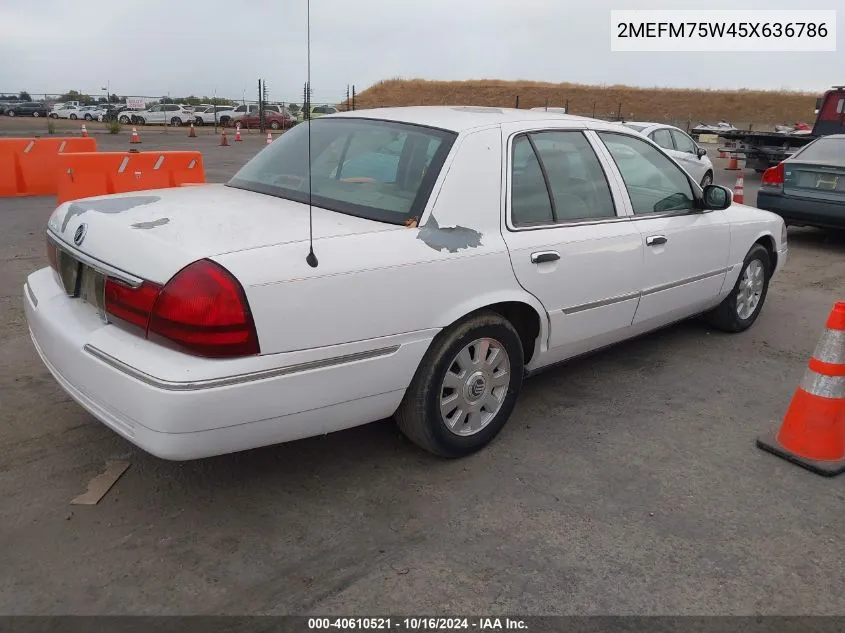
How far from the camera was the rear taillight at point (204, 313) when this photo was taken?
8.31 feet

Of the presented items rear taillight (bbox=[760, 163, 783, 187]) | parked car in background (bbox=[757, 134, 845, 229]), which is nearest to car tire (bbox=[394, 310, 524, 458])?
parked car in background (bbox=[757, 134, 845, 229])

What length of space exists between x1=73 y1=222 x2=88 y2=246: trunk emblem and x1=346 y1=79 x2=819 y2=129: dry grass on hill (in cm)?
6568

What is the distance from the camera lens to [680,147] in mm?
13820

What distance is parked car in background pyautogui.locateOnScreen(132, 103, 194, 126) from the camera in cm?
3978

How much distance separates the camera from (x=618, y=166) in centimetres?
421

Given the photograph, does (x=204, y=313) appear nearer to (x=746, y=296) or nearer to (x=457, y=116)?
(x=457, y=116)

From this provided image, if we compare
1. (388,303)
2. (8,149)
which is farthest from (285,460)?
(8,149)

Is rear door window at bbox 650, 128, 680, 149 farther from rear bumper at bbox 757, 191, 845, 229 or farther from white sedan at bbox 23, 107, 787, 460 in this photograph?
white sedan at bbox 23, 107, 787, 460

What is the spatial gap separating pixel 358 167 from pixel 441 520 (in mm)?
1744

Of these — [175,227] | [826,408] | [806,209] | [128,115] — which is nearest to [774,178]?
[806,209]

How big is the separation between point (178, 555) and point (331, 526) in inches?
23.3

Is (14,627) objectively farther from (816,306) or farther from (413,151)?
(816,306)

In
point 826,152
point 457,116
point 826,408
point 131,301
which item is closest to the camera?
point 131,301

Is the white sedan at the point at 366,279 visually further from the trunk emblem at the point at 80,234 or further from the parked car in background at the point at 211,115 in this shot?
the parked car in background at the point at 211,115
